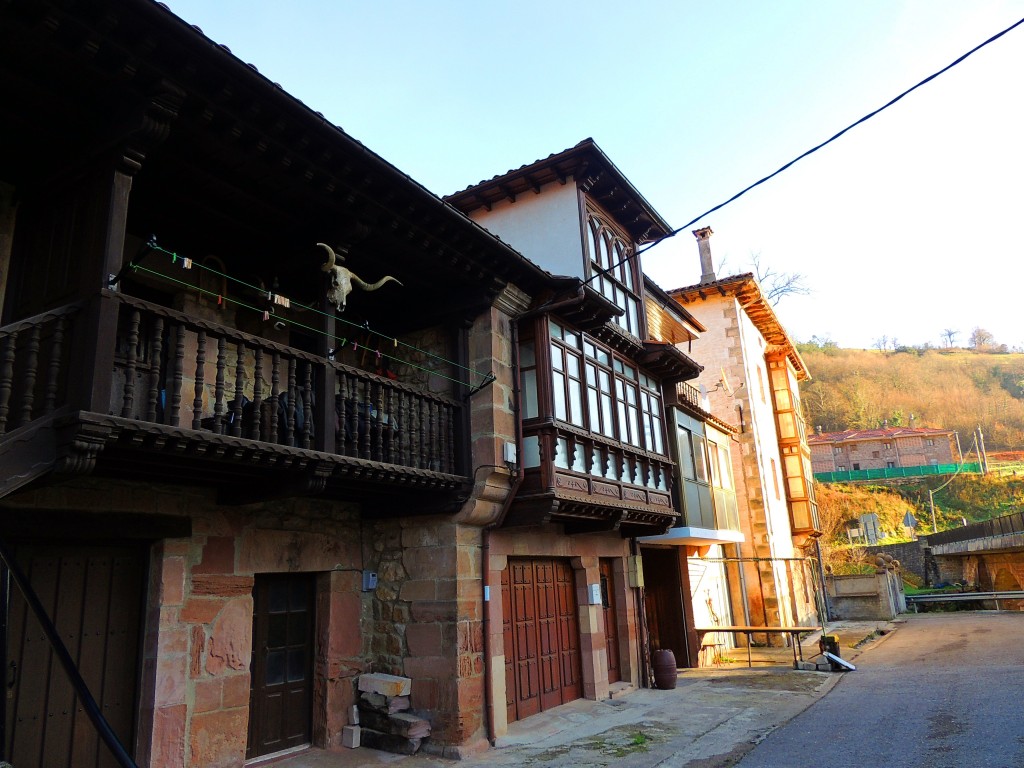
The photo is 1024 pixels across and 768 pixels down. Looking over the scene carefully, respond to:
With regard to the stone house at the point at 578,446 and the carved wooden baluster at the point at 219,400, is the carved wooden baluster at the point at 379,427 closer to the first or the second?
the carved wooden baluster at the point at 219,400

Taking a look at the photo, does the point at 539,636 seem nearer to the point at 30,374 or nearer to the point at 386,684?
the point at 386,684

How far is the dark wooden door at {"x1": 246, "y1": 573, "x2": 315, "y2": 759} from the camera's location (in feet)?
23.1

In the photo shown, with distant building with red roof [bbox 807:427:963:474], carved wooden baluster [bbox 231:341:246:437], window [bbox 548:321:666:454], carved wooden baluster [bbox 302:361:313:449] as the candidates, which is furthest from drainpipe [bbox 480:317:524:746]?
distant building with red roof [bbox 807:427:963:474]

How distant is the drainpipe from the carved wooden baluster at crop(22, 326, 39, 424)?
512 centimetres

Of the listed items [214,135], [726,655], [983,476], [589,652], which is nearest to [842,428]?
[983,476]

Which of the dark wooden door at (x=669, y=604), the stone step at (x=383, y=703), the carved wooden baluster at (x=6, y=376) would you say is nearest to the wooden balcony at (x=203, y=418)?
the carved wooden baluster at (x=6, y=376)

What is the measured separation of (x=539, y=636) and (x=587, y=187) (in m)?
6.78

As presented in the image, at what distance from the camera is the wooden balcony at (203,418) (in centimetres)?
445

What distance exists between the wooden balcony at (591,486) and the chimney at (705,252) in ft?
39.5

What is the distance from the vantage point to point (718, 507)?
15.3 m

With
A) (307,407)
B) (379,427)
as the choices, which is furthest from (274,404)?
(379,427)

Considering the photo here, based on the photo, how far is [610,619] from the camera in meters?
11.7

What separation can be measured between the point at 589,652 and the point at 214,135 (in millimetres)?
8544

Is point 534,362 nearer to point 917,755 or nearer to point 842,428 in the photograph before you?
point 917,755
